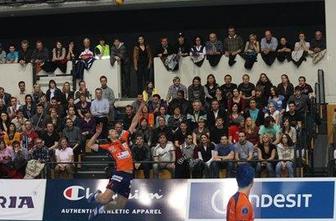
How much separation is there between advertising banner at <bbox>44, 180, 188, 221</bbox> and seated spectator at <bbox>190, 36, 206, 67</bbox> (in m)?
6.96

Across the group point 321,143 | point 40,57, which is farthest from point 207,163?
point 40,57

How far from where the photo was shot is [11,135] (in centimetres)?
2291

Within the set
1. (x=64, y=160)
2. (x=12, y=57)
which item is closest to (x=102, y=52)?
(x=12, y=57)

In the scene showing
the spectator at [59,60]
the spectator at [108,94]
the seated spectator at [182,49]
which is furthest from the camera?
the spectator at [59,60]

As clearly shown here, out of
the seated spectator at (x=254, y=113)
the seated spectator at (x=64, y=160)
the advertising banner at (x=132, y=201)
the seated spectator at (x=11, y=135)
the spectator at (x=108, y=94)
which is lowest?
the advertising banner at (x=132, y=201)

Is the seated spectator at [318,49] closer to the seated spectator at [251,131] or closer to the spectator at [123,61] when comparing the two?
the seated spectator at [251,131]

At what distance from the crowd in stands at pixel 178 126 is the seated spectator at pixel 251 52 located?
282 millimetres

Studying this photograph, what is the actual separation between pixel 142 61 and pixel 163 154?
5.93m

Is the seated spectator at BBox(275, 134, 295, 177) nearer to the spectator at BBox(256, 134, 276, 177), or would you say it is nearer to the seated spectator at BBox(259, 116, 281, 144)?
Answer: the spectator at BBox(256, 134, 276, 177)

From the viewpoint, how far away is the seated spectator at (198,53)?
25625 millimetres

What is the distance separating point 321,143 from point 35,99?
28.7ft

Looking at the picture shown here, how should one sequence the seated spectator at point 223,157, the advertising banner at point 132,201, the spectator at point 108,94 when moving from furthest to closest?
the spectator at point 108,94, the seated spectator at point 223,157, the advertising banner at point 132,201

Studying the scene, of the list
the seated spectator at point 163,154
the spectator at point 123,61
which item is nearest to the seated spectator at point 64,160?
the seated spectator at point 163,154

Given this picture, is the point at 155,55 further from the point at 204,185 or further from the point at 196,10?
the point at 204,185
